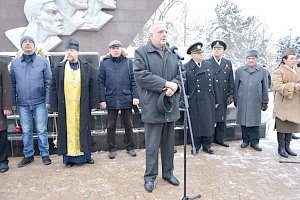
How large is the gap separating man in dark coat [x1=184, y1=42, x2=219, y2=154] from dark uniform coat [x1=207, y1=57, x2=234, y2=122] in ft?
0.98

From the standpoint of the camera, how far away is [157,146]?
3.64 meters

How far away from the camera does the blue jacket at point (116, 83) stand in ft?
15.4

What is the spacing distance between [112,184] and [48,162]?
4.39ft

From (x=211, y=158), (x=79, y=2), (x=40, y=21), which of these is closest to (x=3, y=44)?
(x=40, y=21)

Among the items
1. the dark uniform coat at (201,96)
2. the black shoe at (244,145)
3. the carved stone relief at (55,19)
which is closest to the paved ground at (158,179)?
the black shoe at (244,145)

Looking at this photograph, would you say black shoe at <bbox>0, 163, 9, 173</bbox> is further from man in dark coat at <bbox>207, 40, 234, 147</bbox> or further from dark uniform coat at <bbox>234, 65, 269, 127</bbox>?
dark uniform coat at <bbox>234, 65, 269, 127</bbox>

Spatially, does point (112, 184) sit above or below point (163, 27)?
below

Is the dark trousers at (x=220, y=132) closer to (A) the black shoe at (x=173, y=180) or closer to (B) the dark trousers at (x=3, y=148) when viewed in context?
(A) the black shoe at (x=173, y=180)

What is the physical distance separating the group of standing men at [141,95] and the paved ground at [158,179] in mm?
184

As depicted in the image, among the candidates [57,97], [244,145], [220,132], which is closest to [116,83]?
[57,97]

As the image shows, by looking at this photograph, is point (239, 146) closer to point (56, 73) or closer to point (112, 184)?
point (112, 184)

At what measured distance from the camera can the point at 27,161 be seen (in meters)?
4.64

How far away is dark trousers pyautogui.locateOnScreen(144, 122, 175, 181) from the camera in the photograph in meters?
3.62

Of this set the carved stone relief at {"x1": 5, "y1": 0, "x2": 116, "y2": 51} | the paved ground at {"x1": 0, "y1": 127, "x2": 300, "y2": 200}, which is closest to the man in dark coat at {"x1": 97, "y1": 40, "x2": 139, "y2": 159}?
the paved ground at {"x1": 0, "y1": 127, "x2": 300, "y2": 200}
